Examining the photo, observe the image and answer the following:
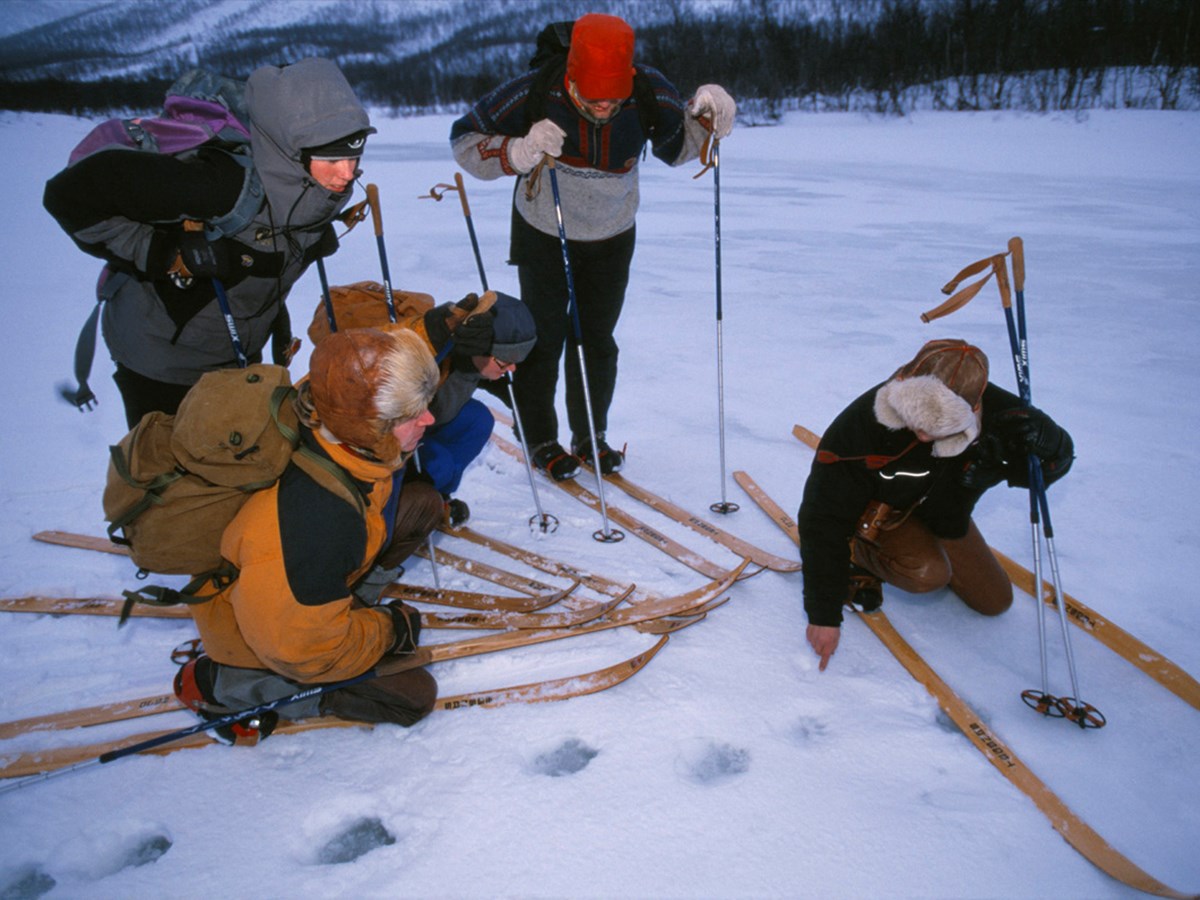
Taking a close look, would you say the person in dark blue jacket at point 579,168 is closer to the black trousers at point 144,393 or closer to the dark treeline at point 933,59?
the black trousers at point 144,393

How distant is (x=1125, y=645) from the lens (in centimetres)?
244

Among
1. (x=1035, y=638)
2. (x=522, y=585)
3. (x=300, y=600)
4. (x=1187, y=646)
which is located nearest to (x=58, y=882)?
(x=300, y=600)

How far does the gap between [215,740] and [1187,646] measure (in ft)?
10.5

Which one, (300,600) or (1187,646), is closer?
(300,600)

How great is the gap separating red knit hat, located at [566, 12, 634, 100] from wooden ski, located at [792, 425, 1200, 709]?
7.82 ft

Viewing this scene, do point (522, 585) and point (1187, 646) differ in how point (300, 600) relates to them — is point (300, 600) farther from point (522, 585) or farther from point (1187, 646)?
point (1187, 646)

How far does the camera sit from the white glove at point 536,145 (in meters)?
2.79

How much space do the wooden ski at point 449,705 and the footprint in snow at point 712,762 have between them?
349 millimetres

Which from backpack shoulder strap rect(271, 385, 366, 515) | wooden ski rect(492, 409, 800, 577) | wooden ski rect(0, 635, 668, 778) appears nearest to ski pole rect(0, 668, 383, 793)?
wooden ski rect(0, 635, 668, 778)

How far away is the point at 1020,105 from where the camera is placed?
22281 mm

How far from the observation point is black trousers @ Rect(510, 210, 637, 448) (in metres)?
3.33

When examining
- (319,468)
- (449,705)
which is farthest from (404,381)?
(449,705)

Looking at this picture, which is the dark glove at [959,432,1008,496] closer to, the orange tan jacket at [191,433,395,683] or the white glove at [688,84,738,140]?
the white glove at [688,84,738,140]

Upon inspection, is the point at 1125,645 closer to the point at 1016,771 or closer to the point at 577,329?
the point at 1016,771
